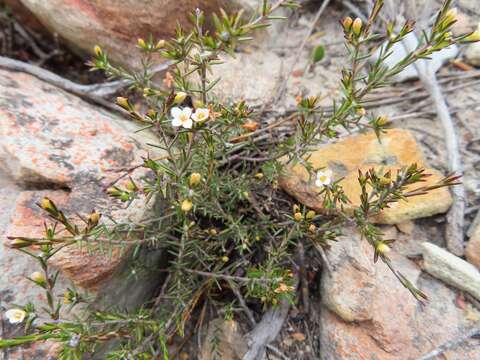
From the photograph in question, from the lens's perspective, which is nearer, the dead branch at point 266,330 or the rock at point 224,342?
the dead branch at point 266,330

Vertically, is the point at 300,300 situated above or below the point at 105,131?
below

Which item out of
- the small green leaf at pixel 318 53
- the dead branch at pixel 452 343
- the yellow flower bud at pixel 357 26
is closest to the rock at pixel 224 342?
the dead branch at pixel 452 343

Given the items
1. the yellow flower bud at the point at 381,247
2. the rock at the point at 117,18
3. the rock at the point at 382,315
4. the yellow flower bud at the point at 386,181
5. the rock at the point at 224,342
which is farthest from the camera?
the rock at the point at 117,18

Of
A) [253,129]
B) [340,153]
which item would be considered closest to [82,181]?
[253,129]

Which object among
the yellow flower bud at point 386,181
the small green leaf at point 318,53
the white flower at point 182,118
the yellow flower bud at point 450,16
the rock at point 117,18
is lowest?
the yellow flower bud at point 386,181

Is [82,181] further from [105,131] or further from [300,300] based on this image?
[300,300]

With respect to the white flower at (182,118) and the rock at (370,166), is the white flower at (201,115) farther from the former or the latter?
the rock at (370,166)

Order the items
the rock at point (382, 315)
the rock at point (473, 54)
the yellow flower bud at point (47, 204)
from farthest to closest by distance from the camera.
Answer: the rock at point (473, 54), the rock at point (382, 315), the yellow flower bud at point (47, 204)

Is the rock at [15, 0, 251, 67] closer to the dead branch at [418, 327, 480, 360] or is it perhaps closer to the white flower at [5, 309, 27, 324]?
the white flower at [5, 309, 27, 324]

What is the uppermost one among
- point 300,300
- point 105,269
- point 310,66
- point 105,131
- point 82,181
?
point 310,66
